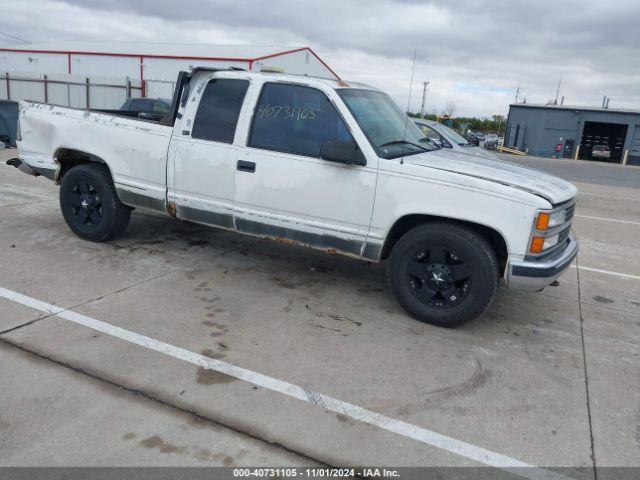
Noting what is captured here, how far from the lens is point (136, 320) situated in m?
4.16

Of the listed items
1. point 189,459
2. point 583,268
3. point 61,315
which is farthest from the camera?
point 583,268

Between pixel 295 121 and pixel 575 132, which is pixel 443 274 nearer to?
pixel 295 121

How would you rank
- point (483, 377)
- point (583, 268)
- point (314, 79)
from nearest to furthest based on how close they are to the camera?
point (483, 377) → point (314, 79) → point (583, 268)

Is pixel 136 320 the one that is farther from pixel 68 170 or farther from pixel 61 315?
pixel 68 170

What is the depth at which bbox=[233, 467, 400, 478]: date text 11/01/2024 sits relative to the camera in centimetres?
260

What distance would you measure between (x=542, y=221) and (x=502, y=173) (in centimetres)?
68

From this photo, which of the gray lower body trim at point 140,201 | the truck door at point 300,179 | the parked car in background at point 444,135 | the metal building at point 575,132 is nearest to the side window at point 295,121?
the truck door at point 300,179

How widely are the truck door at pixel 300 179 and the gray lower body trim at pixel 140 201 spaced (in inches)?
37.1

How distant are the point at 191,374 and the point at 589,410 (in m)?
2.55

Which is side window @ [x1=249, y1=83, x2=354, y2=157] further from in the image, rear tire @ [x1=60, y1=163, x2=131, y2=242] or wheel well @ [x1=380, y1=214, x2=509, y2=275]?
rear tire @ [x1=60, y1=163, x2=131, y2=242]

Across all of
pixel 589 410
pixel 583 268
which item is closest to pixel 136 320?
pixel 589 410

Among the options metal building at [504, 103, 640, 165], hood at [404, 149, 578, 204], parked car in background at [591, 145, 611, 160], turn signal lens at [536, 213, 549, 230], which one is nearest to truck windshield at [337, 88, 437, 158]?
hood at [404, 149, 578, 204]

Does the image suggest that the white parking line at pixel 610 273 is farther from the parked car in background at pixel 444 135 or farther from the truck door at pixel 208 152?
the truck door at pixel 208 152

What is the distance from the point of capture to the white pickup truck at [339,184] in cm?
405
